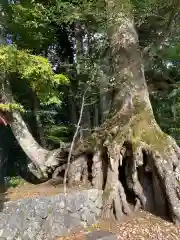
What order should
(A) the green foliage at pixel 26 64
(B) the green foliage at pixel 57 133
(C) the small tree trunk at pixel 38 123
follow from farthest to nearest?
(B) the green foliage at pixel 57 133
(C) the small tree trunk at pixel 38 123
(A) the green foliage at pixel 26 64

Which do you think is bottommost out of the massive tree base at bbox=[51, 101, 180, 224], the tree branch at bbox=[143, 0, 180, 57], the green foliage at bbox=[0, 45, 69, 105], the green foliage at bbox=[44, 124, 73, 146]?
the massive tree base at bbox=[51, 101, 180, 224]

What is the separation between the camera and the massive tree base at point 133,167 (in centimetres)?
685

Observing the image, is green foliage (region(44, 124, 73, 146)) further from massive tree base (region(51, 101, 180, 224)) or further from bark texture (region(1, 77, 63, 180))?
massive tree base (region(51, 101, 180, 224))

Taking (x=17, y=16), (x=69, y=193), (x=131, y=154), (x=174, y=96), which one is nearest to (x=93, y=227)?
(x=69, y=193)

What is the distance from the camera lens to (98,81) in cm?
1019

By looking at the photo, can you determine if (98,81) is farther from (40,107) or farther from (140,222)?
(140,222)

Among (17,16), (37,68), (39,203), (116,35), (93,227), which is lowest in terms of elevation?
(93,227)

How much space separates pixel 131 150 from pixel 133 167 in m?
0.43

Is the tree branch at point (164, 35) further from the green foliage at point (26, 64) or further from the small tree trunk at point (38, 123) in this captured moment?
the small tree trunk at point (38, 123)

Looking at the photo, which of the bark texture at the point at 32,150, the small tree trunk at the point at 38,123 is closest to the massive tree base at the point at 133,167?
the bark texture at the point at 32,150

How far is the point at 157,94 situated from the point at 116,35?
13.6 feet

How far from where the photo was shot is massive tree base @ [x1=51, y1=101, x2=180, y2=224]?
685cm

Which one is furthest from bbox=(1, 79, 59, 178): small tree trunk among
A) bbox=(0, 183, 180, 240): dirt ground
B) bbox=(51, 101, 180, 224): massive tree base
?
bbox=(0, 183, 180, 240): dirt ground

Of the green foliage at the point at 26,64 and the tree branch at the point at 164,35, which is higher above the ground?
the tree branch at the point at 164,35
